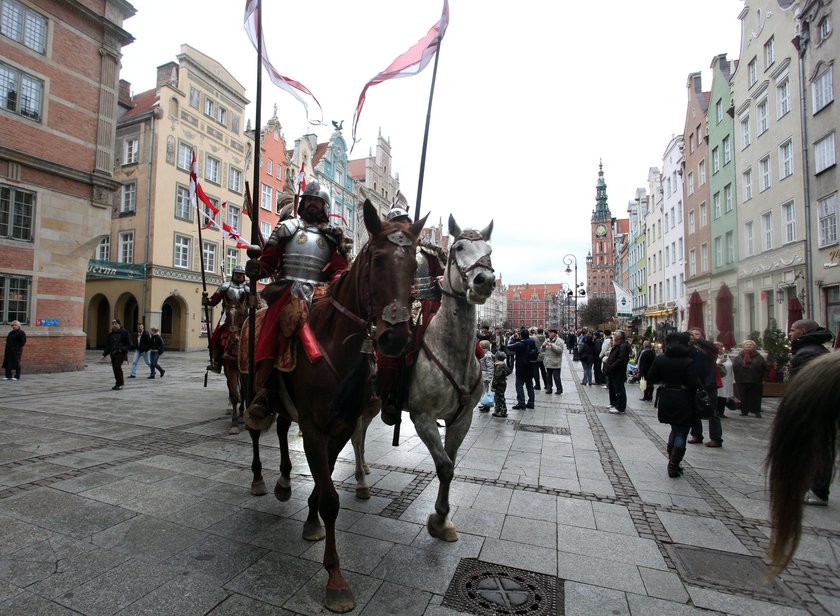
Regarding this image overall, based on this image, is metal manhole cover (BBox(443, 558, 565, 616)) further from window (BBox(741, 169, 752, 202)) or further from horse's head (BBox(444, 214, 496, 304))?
window (BBox(741, 169, 752, 202))

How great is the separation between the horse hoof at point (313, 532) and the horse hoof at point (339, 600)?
0.79 m

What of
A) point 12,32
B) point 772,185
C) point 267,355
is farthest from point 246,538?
point 772,185

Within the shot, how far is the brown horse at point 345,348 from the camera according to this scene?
2.59m

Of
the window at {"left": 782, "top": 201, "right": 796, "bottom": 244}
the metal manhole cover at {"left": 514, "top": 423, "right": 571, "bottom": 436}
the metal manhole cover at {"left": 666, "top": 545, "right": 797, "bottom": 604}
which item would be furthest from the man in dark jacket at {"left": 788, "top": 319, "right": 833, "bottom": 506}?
the window at {"left": 782, "top": 201, "right": 796, "bottom": 244}

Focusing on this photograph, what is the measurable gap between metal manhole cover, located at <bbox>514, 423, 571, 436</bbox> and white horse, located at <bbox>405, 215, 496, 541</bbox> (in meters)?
4.23

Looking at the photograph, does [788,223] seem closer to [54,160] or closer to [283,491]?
[283,491]

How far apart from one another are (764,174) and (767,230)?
292cm

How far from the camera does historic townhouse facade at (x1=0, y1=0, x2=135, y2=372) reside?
1441cm

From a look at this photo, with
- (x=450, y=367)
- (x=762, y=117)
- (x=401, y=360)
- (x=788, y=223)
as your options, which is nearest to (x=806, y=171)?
(x=788, y=223)

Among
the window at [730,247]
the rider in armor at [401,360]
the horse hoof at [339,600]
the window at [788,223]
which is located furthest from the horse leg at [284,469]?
the window at [730,247]

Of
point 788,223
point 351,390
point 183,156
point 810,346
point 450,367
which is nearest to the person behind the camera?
point 351,390

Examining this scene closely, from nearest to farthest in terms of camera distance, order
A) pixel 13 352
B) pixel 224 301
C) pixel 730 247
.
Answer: pixel 224 301 → pixel 13 352 → pixel 730 247

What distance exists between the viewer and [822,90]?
52.3 ft

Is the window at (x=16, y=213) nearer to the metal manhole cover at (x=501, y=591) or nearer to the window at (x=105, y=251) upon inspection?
the window at (x=105, y=251)
